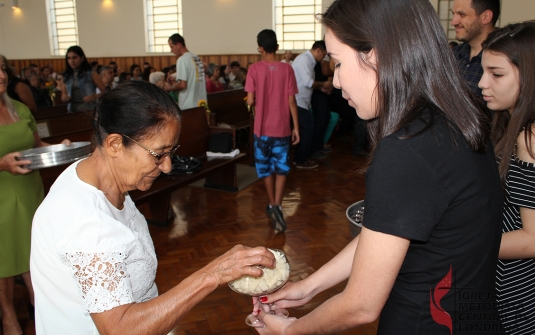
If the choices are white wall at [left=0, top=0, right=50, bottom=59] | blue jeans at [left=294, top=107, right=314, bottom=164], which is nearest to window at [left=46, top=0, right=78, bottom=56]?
white wall at [left=0, top=0, right=50, bottom=59]

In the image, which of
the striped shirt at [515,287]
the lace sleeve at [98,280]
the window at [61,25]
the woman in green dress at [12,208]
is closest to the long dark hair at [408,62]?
the striped shirt at [515,287]

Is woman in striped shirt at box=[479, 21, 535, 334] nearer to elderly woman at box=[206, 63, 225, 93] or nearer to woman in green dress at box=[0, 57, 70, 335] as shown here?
woman in green dress at box=[0, 57, 70, 335]

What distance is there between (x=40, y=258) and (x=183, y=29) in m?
14.3

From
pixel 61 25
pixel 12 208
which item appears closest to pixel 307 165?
pixel 12 208

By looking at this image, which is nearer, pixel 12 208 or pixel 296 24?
pixel 12 208

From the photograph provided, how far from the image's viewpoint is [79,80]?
569 cm

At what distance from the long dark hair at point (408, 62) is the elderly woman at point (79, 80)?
5.13 m

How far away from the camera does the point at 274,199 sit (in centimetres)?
450

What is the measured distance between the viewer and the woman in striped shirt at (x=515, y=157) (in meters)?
1.47

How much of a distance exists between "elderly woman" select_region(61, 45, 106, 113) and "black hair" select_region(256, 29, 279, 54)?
7.69 feet

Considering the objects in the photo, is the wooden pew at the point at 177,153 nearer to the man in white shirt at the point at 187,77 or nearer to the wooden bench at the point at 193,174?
the wooden bench at the point at 193,174

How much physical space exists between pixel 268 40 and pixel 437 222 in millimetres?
3571

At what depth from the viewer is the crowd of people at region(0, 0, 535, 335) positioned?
96 cm

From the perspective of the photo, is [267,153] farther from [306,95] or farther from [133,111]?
[133,111]
